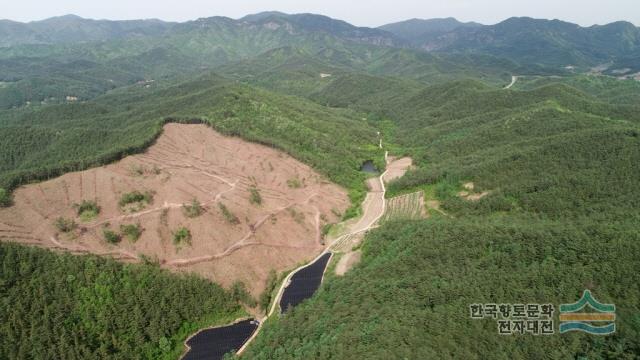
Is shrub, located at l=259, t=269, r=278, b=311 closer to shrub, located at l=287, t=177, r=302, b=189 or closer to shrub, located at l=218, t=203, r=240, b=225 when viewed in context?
shrub, located at l=218, t=203, r=240, b=225

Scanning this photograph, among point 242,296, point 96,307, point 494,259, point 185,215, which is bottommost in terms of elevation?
point 242,296

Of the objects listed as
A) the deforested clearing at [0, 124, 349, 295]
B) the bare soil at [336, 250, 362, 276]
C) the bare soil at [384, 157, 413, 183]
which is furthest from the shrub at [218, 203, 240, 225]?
the bare soil at [384, 157, 413, 183]

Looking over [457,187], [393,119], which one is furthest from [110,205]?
[393,119]

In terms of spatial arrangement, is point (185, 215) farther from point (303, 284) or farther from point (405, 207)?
point (405, 207)

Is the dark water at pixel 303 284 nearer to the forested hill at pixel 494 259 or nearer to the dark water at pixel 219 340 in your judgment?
the forested hill at pixel 494 259

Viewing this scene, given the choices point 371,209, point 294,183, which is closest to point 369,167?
point 371,209

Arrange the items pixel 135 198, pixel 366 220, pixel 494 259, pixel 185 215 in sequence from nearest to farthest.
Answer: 1. pixel 494 259
2. pixel 185 215
3. pixel 135 198
4. pixel 366 220
